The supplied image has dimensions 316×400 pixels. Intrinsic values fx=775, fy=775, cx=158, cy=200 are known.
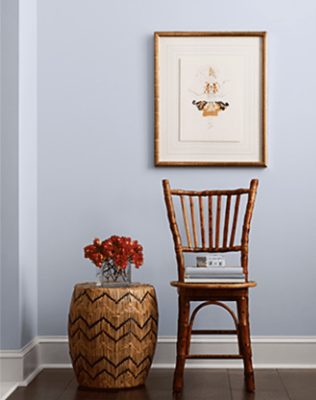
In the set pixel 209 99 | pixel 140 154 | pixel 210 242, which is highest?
pixel 209 99

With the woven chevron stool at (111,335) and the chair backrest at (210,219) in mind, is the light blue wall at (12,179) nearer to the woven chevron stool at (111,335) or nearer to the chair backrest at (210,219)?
the woven chevron stool at (111,335)

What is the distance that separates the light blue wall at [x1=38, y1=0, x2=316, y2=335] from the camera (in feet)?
12.8

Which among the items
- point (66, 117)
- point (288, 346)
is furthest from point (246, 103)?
point (288, 346)

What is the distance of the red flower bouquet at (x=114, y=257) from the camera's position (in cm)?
348

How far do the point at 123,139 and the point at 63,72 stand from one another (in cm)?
46

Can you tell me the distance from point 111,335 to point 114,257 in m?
0.35

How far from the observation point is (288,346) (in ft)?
12.7

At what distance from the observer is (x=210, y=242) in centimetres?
374

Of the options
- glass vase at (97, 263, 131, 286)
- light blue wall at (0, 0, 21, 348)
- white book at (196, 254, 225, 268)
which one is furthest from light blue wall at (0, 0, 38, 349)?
white book at (196, 254, 225, 268)

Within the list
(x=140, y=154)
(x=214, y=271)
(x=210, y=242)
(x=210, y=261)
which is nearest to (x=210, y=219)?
(x=210, y=242)

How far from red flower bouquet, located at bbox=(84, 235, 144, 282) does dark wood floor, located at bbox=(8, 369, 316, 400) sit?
1.66ft

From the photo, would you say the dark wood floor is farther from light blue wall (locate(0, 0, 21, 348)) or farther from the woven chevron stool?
light blue wall (locate(0, 0, 21, 348))

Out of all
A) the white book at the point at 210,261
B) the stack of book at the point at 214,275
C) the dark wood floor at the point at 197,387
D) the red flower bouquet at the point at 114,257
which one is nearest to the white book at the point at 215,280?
the stack of book at the point at 214,275

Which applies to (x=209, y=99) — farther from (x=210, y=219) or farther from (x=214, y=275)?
(x=214, y=275)
